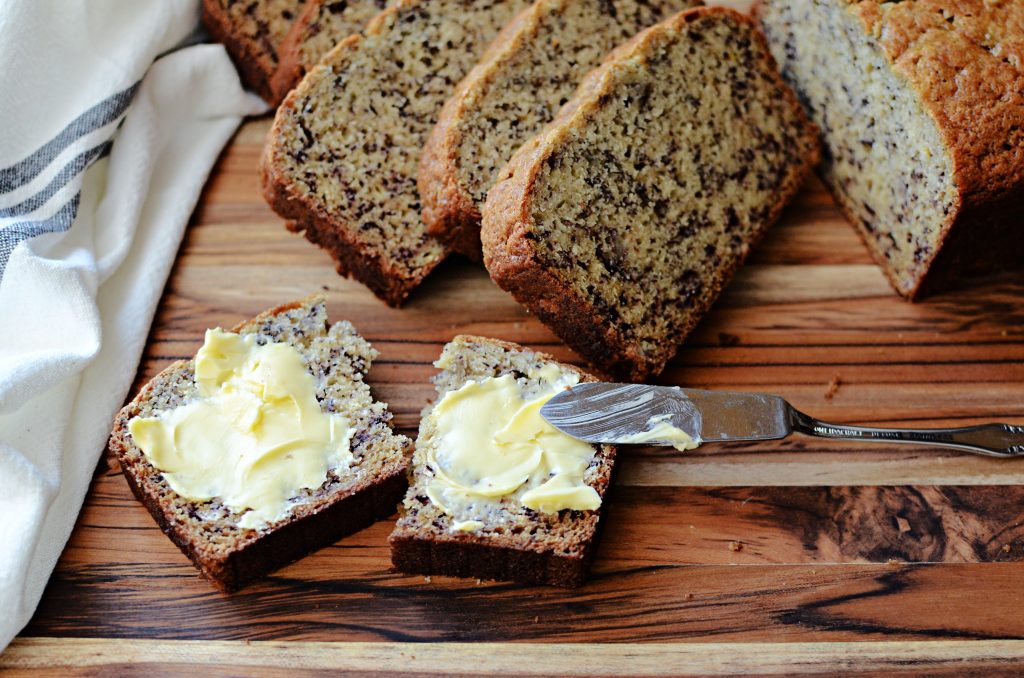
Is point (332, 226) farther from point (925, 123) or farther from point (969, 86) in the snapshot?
point (969, 86)

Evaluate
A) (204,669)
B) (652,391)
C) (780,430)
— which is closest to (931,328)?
(780,430)

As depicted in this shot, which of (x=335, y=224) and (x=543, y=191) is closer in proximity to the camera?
(x=543, y=191)

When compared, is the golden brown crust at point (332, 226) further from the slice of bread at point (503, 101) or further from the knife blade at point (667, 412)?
the knife blade at point (667, 412)

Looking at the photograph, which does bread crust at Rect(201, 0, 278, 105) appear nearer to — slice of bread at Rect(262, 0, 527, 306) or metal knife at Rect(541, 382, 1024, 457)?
slice of bread at Rect(262, 0, 527, 306)

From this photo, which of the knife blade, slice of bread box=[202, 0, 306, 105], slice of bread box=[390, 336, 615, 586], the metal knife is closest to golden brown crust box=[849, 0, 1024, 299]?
the metal knife

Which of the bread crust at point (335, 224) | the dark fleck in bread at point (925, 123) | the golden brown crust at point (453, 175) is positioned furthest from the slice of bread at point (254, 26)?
the dark fleck in bread at point (925, 123)

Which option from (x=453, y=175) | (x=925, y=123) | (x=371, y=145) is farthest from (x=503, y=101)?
(x=925, y=123)

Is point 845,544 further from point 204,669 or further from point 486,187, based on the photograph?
point 204,669
